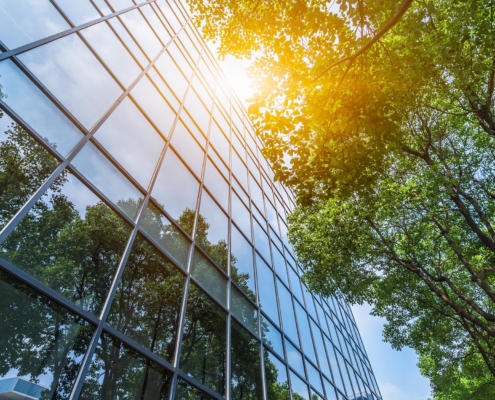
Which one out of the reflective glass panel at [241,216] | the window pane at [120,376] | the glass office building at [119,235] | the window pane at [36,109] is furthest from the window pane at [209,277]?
the window pane at [36,109]

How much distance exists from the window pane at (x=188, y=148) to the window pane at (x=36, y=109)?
11.5 ft

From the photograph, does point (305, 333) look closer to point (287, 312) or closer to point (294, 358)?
point (287, 312)

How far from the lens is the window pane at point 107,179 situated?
5005mm

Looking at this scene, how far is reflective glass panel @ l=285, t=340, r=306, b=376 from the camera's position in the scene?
31.1 ft

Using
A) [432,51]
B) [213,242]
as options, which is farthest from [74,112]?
[432,51]

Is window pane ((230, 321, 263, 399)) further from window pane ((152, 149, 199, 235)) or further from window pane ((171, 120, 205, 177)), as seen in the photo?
window pane ((171, 120, 205, 177))

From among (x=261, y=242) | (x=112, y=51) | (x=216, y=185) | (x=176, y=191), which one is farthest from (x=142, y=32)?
(x=261, y=242)

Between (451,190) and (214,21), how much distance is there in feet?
33.5

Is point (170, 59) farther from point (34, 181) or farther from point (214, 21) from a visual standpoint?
point (34, 181)

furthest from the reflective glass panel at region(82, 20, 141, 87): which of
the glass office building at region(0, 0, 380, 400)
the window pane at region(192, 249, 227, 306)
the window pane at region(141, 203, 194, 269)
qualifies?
the window pane at region(192, 249, 227, 306)

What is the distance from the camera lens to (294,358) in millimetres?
9828

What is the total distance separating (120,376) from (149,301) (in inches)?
47.8

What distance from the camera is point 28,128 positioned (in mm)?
4273

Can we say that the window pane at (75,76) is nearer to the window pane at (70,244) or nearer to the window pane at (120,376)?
the window pane at (70,244)
